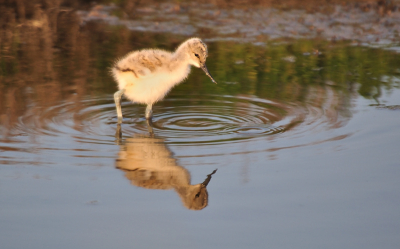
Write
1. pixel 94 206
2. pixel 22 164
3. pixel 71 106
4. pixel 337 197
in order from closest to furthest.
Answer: pixel 94 206 → pixel 337 197 → pixel 22 164 → pixel 71 106

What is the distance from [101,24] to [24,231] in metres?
7.31

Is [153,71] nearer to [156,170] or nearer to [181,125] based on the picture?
[181,125]

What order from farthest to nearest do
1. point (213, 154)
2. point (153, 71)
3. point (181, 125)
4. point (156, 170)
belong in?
1. point (153, 71)
2. point (181, 125)
3. point (213, 154)
4. point (156, 170)

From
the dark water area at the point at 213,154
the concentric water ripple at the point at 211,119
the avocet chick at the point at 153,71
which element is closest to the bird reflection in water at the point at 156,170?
A: the dark water area at the point at 213,154

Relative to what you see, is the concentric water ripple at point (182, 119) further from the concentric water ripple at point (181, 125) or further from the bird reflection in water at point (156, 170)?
the bird reflection in water at point (156, 170)

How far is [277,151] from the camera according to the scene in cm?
466

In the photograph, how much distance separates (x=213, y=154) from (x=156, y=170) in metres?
0.54

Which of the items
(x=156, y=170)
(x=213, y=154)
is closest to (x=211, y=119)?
(x=213, y=154)

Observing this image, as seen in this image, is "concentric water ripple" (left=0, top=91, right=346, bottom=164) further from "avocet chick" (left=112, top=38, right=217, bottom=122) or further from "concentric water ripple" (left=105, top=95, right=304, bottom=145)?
"avocet chick" (left=112, top=38, right=217, bottom=122)

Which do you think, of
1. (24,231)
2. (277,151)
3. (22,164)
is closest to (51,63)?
(22,164)

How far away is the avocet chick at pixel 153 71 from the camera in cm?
561

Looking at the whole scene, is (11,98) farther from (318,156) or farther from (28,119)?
(318,156)

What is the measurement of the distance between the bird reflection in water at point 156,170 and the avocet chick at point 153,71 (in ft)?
2.52

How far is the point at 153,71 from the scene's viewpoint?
5602 mm
